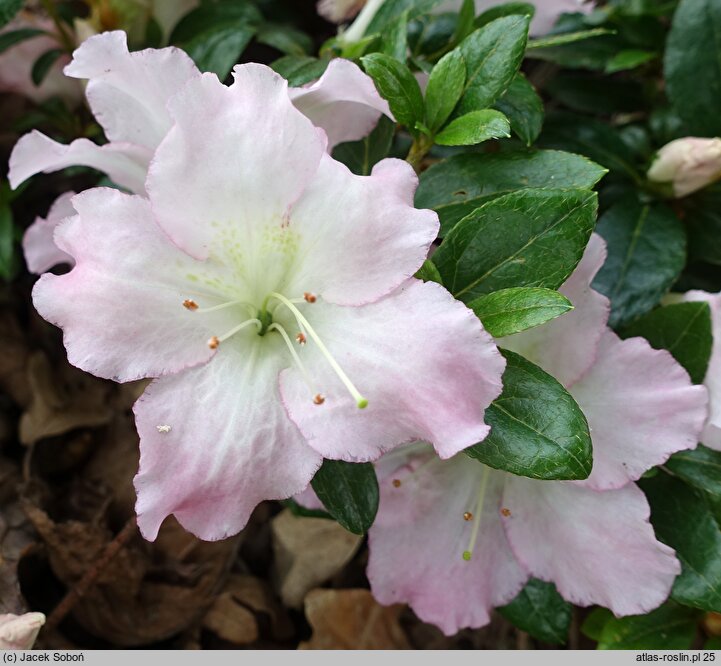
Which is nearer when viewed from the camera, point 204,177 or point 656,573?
point 204,177

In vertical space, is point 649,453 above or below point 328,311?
below

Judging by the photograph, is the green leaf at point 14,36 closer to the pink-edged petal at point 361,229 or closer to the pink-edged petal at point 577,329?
the pink-edged petal at point 361,229

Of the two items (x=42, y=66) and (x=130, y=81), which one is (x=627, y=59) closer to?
(x=130, y=81)

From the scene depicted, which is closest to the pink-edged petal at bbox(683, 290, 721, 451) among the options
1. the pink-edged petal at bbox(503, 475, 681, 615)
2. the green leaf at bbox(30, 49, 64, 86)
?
the pink-edged petal at bbox(503, 475, 681, 615)

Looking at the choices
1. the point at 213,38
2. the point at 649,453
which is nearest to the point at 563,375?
the point at 649,453

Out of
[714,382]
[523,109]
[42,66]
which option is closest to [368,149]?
[523,109]

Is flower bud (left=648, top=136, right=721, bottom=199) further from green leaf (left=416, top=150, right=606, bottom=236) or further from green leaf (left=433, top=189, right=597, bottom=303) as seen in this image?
green leaf (left=433, top=189, right=597, bottom=303)
